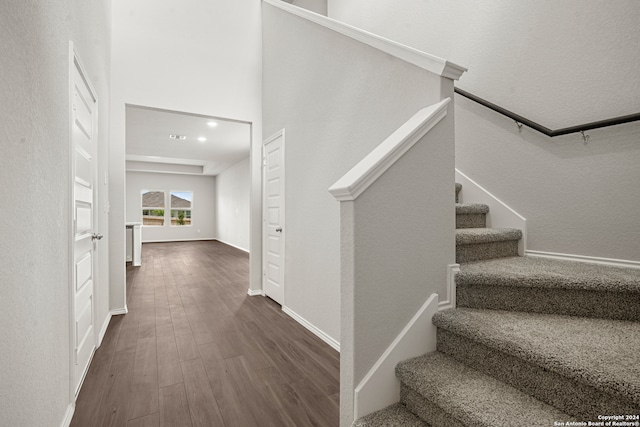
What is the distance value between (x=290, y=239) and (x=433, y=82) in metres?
2.12

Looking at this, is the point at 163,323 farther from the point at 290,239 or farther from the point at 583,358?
the point at 583,358

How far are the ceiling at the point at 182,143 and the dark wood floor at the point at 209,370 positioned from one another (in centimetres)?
247

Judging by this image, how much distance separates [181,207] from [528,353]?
1222 centimetres

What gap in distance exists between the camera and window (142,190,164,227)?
1111 centimetres

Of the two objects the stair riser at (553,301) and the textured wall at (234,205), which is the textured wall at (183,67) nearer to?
the stair riser at (553,301)

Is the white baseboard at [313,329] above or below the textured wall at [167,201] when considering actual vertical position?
below

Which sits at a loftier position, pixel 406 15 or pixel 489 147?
pixel 406 15

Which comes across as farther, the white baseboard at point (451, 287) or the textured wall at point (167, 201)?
the textured wall at point (167, 201)

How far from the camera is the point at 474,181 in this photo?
2605 millimetres

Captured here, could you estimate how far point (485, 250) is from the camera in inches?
79.3

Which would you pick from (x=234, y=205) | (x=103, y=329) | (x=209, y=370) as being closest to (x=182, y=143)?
(x=234, y=205)

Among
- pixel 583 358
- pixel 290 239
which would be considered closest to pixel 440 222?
pixel 583 358

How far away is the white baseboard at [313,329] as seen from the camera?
250 cm

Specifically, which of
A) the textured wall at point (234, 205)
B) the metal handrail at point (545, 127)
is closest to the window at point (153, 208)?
the textured wall at point (234, 205)
